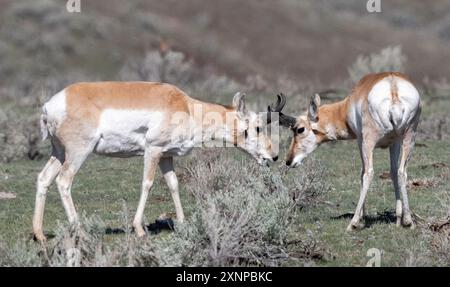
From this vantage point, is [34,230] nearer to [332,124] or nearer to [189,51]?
[332,124]

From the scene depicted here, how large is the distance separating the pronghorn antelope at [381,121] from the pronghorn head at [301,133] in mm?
164

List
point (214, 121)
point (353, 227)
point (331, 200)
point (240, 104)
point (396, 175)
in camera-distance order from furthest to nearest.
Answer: point (331, 200)
point (240, 104)
point (214, 121)
point (396, 175)
point (353, 227)

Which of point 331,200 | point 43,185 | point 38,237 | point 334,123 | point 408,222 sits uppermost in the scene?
point 334,123

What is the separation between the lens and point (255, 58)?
5391 centimetres

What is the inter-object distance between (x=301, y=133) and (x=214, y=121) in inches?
54.0

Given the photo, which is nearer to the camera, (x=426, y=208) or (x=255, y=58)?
(x=426, y=208)

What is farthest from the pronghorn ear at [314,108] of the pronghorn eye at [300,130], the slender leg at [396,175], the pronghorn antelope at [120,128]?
the pronghorn antelope at [120,128]

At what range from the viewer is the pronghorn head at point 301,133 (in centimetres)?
1320

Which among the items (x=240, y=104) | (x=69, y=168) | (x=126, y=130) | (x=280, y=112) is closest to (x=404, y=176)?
(x=280, y=112)

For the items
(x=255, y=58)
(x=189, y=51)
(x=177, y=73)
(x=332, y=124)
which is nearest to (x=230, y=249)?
(x=332, y=124)

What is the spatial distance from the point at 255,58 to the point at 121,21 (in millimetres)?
7730

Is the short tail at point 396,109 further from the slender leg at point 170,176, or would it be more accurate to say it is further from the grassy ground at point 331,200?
the slender leg at point 170,176

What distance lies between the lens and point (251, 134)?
509 inches

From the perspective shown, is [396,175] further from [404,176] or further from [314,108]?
[314,108]
